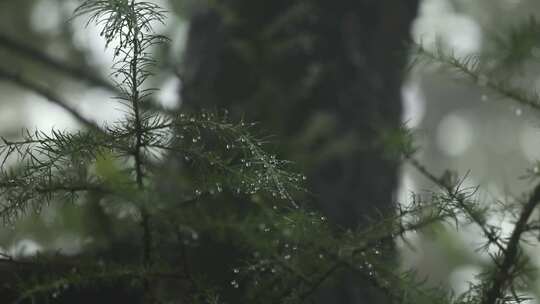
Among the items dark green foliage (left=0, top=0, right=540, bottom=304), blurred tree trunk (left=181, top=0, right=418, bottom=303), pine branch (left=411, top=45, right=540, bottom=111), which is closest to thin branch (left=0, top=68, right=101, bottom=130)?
blurred tree trunk (left=181, top=0, right=418, bottom=303)

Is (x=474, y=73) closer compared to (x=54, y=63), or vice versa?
(x=474, y=73)

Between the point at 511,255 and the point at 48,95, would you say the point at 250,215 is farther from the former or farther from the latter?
the point at 48,95

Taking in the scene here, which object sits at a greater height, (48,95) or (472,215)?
(48,95)

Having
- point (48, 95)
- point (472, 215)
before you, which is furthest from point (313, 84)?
point (472, 215)

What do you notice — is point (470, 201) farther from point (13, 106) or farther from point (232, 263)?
point (13, 106)

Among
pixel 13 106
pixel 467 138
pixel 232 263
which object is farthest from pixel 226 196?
pixel 467 138

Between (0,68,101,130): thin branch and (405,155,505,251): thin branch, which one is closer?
(405,155,505,251): thin branch

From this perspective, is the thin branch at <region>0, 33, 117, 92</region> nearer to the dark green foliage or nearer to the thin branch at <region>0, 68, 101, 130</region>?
the thin branch at <region>0, 68, 101, 130</region>

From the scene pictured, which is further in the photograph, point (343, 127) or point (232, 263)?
point (343, 127)

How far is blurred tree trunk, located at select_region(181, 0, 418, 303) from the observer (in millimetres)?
2480

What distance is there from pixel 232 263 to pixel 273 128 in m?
0.78

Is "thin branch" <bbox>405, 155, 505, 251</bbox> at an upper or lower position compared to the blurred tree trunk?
lower

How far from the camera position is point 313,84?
254 centimetres

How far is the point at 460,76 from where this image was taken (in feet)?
4.24
